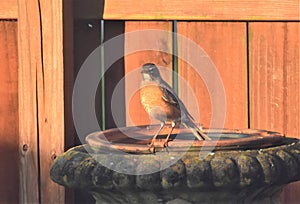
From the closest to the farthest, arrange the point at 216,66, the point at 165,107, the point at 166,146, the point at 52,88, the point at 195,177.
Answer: the point at 195,177 < the point at 166,146 < the point at 165,107 < the point at 52,88 < the point at 216,66

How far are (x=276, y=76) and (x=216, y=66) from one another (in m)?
0.24

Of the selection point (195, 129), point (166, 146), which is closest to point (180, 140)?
point (195, 129)

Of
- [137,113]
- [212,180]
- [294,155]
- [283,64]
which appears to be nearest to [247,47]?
[283,64]

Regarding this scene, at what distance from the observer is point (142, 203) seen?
1568mm

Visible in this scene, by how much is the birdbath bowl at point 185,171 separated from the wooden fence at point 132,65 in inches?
33.2

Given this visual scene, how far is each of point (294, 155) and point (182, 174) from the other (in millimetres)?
329

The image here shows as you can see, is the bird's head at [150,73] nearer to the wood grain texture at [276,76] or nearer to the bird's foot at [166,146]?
the bird's foot at [166,146]

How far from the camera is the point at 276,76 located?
103 inches

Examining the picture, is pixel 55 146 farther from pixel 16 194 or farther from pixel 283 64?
pixel 283 64

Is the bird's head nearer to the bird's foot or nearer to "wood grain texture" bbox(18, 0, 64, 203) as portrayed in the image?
the bird's foot

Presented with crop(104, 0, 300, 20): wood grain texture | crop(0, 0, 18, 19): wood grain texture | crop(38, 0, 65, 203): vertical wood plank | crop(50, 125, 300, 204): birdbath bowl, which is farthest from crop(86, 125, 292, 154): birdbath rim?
crop(0, 0, 18, 19): wood grain texture

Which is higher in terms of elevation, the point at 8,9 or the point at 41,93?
the point at 8,9

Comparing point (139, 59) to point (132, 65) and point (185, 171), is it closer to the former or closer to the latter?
point (132, 65)

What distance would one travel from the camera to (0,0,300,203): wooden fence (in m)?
2.51
